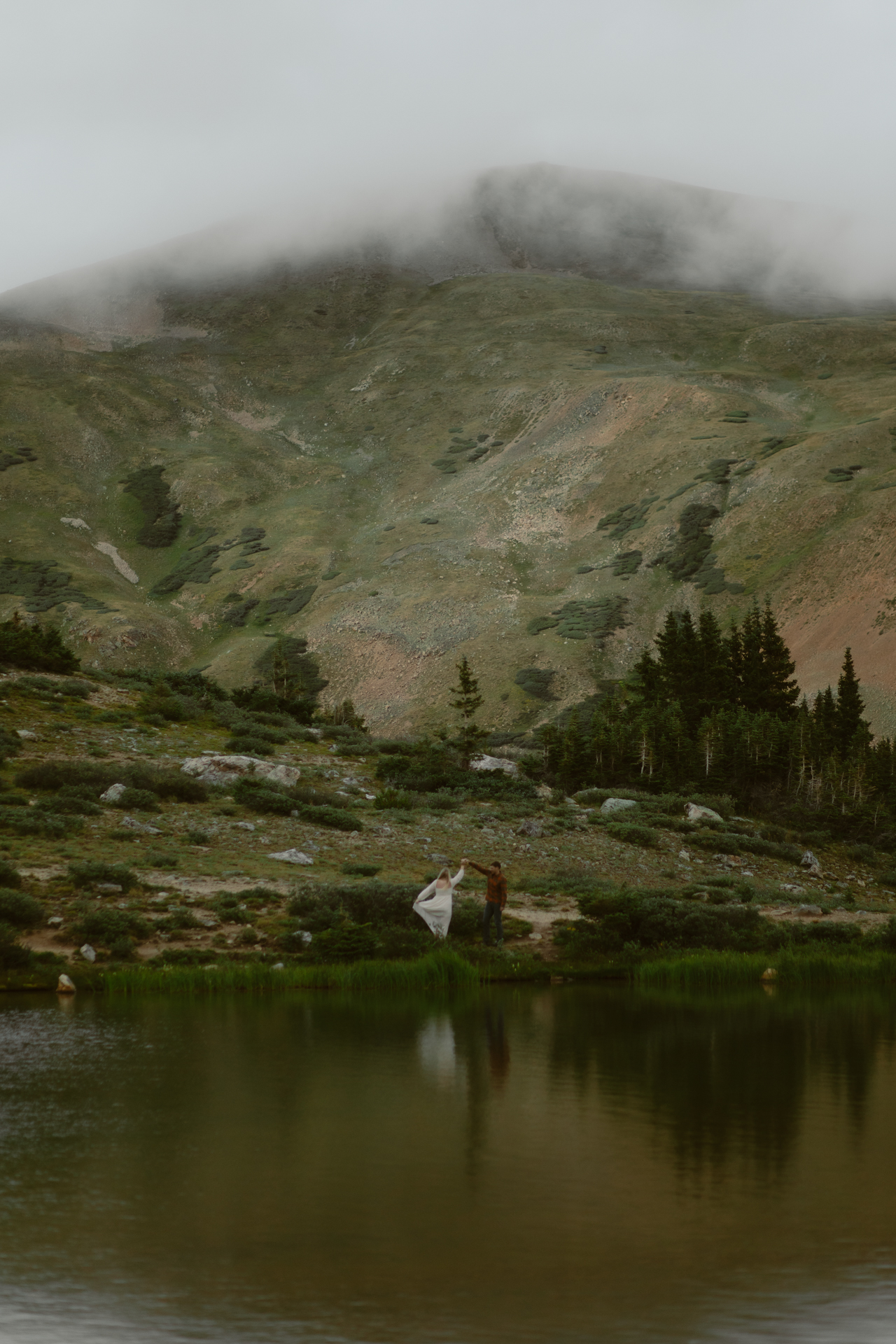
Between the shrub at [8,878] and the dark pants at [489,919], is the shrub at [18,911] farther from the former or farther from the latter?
the dark pants at [489,919]

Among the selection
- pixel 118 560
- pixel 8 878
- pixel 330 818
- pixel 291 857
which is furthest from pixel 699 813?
pixel 118 560

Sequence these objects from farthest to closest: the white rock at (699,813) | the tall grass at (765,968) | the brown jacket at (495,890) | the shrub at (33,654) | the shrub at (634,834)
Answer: the shrub at (33,654) → the white rock at (699,813) → the shrub at (634,834) → the brown jacket at (495,890) → the tall grass at (765,968)

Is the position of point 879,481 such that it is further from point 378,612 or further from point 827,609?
point 378,612

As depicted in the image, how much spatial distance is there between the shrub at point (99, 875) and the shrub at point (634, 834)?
14832 mm

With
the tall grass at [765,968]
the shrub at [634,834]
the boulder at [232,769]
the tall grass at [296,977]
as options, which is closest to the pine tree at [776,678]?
the shrub at [634,834]

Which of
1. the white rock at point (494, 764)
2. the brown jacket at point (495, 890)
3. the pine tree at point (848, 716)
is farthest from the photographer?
the pine tree at point (848, 716)

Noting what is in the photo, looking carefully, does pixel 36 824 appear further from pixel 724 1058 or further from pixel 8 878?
pixel 724 1058

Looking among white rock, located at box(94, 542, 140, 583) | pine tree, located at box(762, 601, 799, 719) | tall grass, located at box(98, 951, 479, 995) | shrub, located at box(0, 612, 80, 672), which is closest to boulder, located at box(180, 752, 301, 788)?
shrub, located at box(0, 612, 80, 672)

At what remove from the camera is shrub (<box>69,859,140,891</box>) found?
20.8 meters

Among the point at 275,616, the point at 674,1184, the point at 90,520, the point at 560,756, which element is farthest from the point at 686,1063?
the point at 90,520

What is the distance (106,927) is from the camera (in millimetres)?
18641

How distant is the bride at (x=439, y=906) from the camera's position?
1950 cm

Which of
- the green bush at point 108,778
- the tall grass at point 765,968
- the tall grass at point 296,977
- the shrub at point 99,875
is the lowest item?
the tall grass at point 765,968

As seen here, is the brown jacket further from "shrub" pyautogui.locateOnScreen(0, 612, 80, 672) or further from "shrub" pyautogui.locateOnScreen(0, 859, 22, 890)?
"shrub" pyautogui.locateOnScreen(0, 612, 80, 672)
